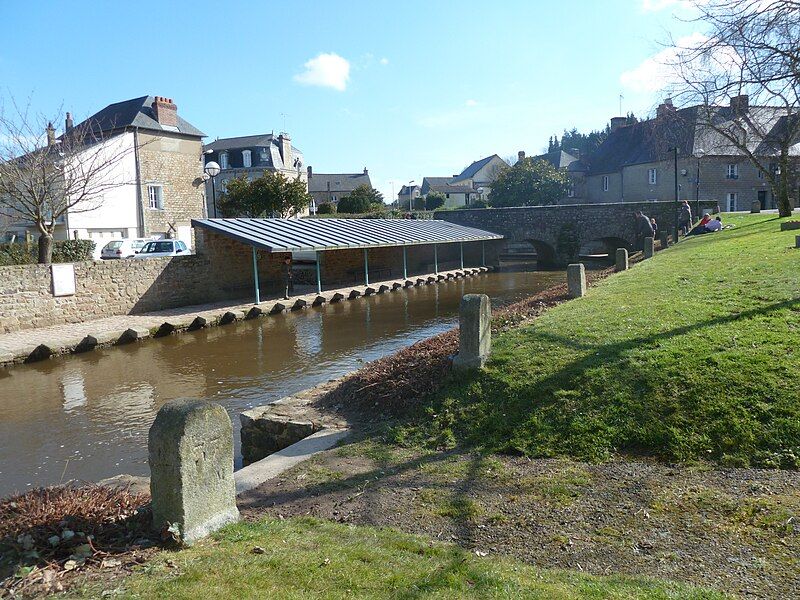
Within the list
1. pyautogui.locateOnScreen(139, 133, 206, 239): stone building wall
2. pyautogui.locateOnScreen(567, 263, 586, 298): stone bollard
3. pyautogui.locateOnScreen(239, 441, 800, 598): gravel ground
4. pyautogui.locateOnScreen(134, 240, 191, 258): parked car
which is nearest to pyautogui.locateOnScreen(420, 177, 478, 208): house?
pyautogui.locateOnScreen(139, 133, 206, 239): stone building wall

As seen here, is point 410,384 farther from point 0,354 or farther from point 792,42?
point 0,354

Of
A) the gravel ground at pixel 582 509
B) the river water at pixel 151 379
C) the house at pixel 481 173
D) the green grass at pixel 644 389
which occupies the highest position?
the house at pixel 481 173

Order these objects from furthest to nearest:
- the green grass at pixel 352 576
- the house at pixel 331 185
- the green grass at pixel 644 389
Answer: the house at pixel 331 185, the green grass at pixel 644 389, the green grass at pixel 352 576

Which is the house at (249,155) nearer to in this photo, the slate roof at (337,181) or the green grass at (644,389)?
the slate roof at (337,181)

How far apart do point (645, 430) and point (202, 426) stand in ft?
12.1

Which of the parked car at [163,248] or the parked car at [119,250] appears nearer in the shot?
the parked car at [163,248]

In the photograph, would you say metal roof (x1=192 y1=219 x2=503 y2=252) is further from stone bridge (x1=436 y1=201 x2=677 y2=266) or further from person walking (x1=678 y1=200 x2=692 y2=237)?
person walking (x1=678 y1=200 x2=692 y2=237)

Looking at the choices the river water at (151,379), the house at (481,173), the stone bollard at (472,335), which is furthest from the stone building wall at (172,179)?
the house at (481,173)

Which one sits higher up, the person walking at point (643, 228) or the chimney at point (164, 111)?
the chimney at point (164, 111)

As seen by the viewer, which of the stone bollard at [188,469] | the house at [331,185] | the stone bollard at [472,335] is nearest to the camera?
the stone bollard at [188,469]

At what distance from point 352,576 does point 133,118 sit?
37201 millimetres

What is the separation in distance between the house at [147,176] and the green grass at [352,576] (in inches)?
1253

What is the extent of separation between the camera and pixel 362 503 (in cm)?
483

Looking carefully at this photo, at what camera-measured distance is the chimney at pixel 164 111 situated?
37.0 meters
